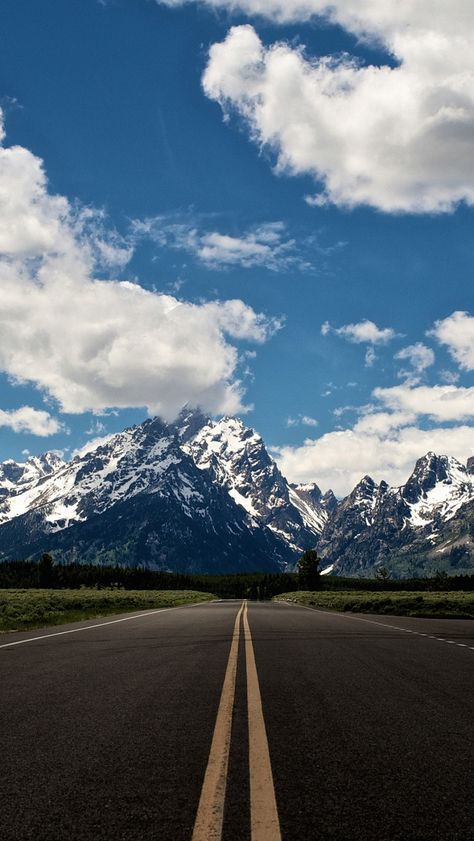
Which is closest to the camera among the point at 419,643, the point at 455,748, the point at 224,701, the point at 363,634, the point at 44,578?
the point at 455,748

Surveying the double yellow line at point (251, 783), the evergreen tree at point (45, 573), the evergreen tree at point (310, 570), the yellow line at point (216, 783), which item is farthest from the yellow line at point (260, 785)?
the evergreen tree at point (45, 573)

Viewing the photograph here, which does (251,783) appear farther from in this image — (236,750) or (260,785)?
(236,750)

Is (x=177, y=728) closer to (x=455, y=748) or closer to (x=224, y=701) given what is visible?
(x=224, y=701)

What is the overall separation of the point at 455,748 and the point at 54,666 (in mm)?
7742

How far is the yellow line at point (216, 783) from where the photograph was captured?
3.93 meters

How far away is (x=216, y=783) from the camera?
4824 millimetres

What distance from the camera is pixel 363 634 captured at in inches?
757

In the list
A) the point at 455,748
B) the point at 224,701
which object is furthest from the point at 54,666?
the point at 455,748

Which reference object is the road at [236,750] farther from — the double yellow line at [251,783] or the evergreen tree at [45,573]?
the evergreen tree at [45,573]

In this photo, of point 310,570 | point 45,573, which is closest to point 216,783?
point 310,570

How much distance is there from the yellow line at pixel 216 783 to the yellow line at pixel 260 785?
213 millimetres

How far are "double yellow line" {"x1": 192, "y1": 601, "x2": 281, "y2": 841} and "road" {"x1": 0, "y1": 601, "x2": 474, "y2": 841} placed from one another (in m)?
0.02

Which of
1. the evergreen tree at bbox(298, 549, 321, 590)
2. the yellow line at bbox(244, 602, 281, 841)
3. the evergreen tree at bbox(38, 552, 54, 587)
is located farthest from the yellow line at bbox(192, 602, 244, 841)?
the evergreen tree at bbox(38, 552, 54, 587)

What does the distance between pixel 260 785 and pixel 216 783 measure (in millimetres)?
330
